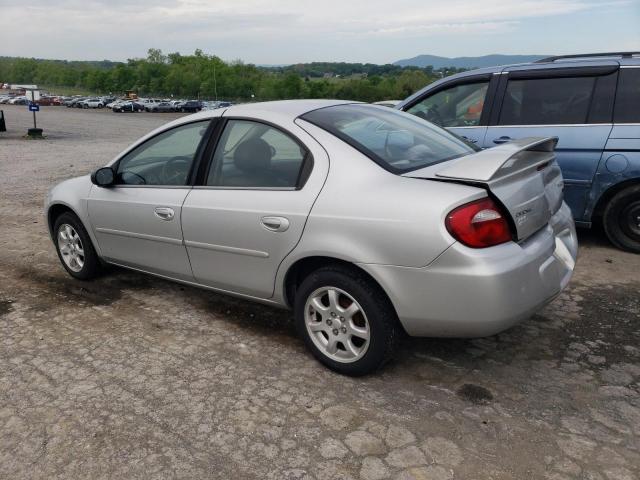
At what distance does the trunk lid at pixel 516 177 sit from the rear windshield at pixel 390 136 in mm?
158

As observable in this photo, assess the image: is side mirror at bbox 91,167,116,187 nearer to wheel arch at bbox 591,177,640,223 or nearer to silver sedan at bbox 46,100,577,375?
silver sedan at bbox 46,100,577,375

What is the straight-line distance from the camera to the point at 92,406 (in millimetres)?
3012

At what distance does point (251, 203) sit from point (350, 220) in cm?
74

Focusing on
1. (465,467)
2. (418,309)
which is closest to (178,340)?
(418,309)

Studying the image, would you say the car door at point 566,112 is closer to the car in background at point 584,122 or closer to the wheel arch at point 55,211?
the car in background at point 584,122

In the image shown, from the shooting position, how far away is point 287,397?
10.1 feet

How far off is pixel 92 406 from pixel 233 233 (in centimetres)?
125

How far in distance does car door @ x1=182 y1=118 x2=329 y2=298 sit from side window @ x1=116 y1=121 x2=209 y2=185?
0.76 ft

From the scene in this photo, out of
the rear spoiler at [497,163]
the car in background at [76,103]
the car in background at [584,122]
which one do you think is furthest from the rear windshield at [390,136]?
the car in background at [76,103]

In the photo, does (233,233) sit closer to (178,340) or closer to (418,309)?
(178,340)

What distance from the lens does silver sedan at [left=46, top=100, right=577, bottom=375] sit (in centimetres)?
278

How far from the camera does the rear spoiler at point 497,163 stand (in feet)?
9.22

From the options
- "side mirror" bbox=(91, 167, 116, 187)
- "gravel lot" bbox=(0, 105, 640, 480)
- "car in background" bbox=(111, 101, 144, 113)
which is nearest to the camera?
"gravel lot" bbox=(0, 105, 640, 480)

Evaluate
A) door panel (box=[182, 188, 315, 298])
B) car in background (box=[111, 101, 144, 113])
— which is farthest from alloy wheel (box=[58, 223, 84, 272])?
car in background (box=[111, 101, 144, 113])
